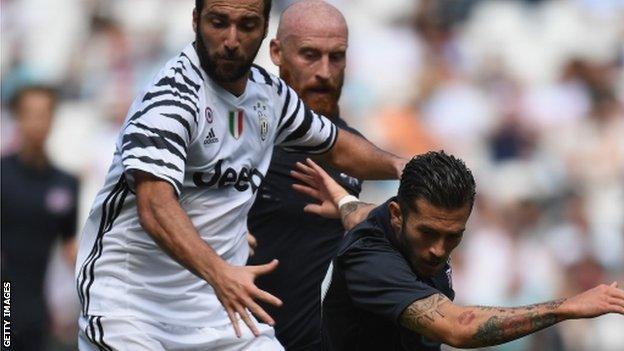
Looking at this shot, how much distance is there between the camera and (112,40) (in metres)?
13.8

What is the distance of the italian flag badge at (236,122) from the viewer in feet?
21.4

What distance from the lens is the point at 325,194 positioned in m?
7.49

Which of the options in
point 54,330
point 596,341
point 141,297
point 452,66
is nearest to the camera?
point 141,297

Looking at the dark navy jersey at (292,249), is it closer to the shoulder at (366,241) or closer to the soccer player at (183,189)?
the soccer player at (183,189)

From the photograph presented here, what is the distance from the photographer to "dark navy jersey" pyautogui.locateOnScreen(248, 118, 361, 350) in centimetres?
799

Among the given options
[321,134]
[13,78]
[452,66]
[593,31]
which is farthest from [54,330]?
[593,31]

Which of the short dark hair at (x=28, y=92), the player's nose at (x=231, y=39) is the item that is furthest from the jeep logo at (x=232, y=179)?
the short dark hair at (x=28, y=92)

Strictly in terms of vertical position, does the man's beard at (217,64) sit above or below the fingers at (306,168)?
above

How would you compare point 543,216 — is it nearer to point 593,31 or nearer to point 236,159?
point 593,31

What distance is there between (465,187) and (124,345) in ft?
5.21

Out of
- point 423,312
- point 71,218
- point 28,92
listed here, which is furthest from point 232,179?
point 28,92

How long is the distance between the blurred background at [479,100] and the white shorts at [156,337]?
551cm

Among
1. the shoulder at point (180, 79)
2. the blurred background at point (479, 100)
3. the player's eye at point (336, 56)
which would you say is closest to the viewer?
the shoulder at point (180, 79)

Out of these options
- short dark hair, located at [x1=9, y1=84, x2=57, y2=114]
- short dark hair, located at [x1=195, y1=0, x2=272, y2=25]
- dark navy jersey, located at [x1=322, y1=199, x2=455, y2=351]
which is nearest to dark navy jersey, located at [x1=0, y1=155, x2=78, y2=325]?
short dark hair, located at [x1=9, y1=84, x2=57, y2=114]
